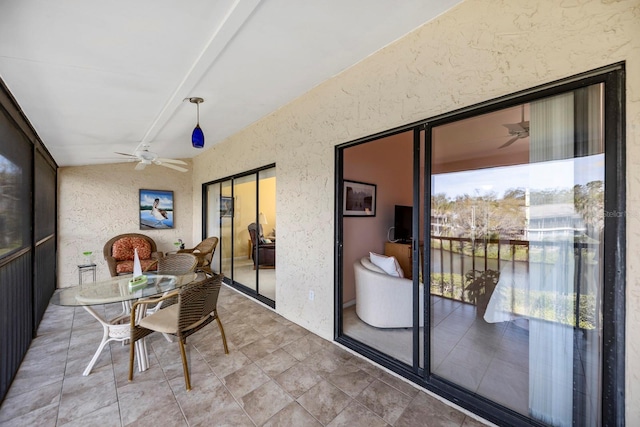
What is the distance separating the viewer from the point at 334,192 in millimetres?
2562

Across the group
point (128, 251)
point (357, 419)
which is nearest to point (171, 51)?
point (357, 419)

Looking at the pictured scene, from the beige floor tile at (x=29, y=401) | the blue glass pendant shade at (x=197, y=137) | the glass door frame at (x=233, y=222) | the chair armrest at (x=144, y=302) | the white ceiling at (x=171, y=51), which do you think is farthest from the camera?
the glass door frame at (x=233, y=222)

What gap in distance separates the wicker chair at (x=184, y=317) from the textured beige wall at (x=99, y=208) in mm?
3736

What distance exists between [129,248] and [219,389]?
417cm

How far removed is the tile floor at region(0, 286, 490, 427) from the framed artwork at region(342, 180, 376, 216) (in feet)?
5.40

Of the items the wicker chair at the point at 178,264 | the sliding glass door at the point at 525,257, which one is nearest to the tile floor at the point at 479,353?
the sliding glass door at the point at 525,257

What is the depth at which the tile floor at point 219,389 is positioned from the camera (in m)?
1.65

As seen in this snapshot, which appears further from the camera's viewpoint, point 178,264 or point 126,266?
point 126,266

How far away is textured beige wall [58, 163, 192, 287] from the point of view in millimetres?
4578

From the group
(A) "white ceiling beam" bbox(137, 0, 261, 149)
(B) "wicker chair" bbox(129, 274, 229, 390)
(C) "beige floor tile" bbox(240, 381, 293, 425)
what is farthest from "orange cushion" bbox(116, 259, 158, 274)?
(C) "beige floor tile" bbox(240, 381, 293, 425)

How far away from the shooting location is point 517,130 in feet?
5.37

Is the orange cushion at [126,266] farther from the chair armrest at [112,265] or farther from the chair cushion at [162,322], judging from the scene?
the chair cushion at [162,322]

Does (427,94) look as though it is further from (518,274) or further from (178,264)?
(178,264)

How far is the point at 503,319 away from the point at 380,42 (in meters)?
2.28
